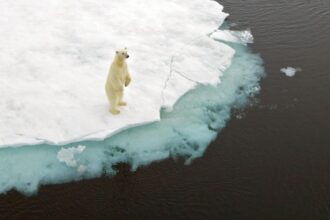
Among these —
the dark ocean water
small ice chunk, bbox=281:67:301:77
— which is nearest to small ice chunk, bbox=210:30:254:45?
small ice chunk, bbox=281:67:301:77

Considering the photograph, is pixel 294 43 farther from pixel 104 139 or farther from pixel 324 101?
pixel 104 139

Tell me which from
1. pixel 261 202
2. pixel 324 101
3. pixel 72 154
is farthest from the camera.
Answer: pixel 324 101

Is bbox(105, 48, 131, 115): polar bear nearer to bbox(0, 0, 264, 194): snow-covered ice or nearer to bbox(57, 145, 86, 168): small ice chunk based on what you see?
bbox(0, 0, 264, 194): snow-covered ice

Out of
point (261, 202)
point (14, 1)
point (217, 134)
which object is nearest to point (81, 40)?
point (14, 1)

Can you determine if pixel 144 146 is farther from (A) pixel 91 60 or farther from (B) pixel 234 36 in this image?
(B) pixel 234 36

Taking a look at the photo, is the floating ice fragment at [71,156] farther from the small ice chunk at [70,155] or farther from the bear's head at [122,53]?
the bear's head at [122,53]

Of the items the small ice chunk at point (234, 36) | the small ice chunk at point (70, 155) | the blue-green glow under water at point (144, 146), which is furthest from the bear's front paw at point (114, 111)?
the small ice chunk at point (234, 36)
